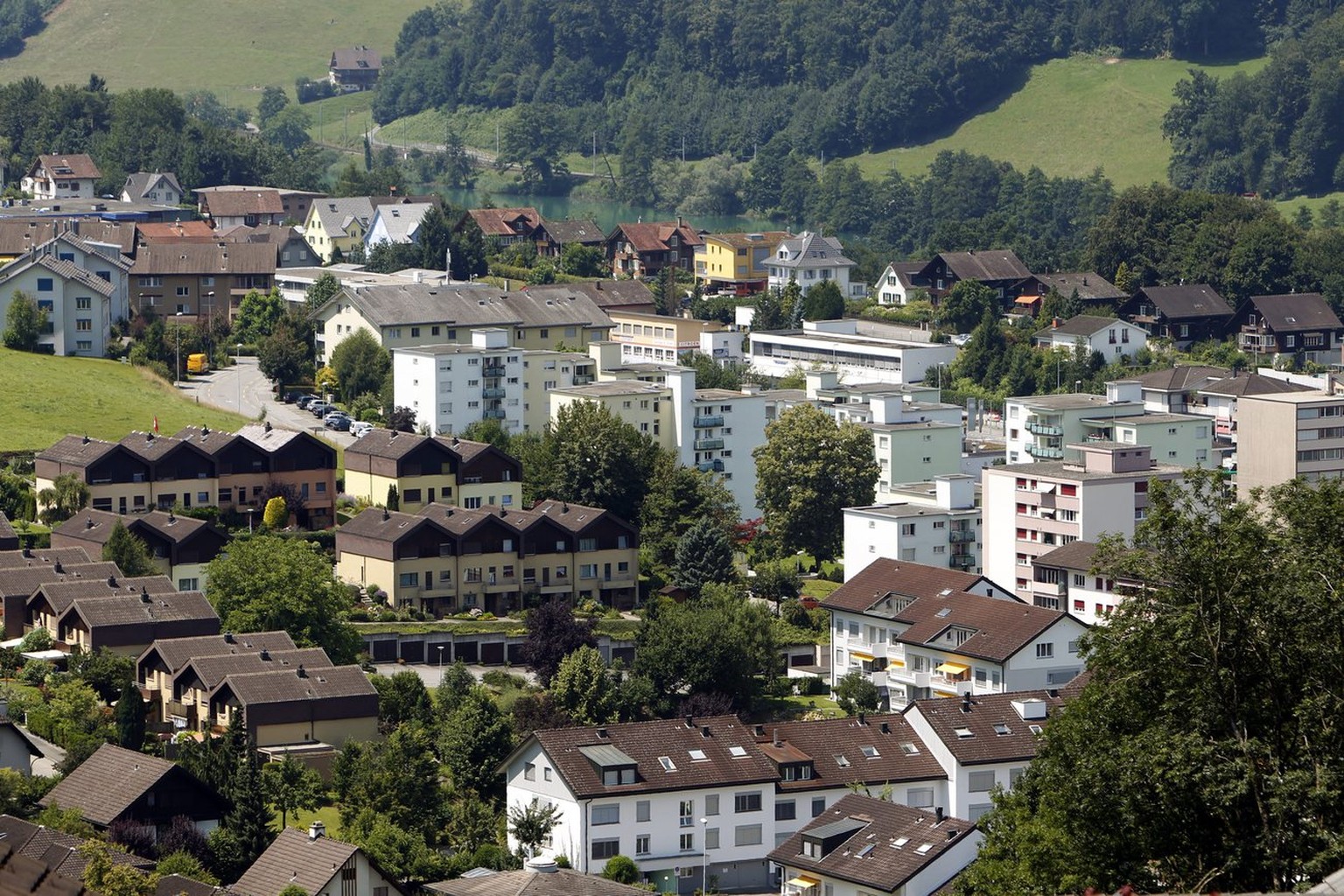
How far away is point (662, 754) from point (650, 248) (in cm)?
6972

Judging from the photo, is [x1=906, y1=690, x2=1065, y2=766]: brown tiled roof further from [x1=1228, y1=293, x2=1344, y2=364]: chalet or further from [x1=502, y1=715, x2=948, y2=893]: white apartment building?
[x1=1228, y1=293, x2=1344, y2=364]: chalet

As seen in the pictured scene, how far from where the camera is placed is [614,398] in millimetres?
73000

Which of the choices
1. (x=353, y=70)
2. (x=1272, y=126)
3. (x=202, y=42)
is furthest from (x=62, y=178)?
(x=202, y=42)

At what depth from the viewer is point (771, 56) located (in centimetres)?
16725

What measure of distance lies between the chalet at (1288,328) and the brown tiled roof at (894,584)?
4231 cm

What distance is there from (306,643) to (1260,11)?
115 m

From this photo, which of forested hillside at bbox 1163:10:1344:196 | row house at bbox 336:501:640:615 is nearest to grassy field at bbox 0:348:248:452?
row house at bbox 336:501:640:615

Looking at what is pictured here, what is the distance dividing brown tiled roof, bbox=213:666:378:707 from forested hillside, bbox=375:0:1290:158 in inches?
4274

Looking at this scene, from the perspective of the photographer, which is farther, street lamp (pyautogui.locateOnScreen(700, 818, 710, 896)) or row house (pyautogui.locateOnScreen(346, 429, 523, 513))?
row house (pyautogui.locateOnScreen(346, 429, 523, 513))

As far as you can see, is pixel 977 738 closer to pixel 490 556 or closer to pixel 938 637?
pixel 938 637

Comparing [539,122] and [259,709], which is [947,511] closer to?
[259,709]

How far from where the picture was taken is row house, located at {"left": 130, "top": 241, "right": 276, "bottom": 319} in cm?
8988

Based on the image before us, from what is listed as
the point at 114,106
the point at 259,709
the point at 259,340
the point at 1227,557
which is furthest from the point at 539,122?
the point at 1227,557

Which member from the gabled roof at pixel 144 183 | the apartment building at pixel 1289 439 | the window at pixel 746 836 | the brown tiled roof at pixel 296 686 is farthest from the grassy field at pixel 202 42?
the window at pixel 746 836
